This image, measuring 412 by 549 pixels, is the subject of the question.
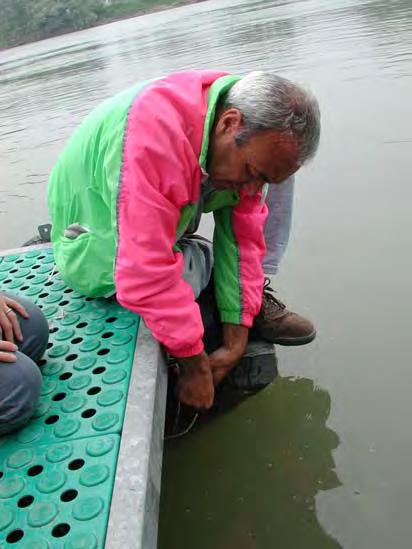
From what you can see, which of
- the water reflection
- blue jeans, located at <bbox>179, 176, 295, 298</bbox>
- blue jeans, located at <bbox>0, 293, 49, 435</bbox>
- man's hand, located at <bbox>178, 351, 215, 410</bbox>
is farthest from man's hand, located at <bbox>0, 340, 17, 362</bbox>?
the water reflection

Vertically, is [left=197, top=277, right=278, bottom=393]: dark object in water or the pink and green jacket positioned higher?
the pink and green jacket

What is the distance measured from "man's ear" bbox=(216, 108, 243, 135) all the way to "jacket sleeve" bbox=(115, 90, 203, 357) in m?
0.12

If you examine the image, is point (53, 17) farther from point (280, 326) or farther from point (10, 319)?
point (10, 319)

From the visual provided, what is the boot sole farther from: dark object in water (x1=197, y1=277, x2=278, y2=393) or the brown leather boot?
dark object in water (x1=197, y1=277, x2=278, y2=393)

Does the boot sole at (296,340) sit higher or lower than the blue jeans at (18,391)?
lower

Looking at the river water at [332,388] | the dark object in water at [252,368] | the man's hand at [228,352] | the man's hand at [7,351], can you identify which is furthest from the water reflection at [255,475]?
the man's hand at [7,351]

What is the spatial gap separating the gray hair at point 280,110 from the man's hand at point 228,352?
2.37 ft

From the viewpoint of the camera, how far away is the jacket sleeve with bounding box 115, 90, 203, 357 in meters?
1.50

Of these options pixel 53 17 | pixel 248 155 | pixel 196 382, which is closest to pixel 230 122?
pixel 248 155

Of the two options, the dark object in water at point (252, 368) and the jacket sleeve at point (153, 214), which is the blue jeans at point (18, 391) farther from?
the dark object in water at point (252, 368)

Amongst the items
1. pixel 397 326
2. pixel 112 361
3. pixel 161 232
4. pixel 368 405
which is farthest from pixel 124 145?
pixel 397 326

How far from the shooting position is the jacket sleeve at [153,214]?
4.91 feet

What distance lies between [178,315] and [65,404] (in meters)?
0.42

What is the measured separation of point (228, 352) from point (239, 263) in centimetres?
33
